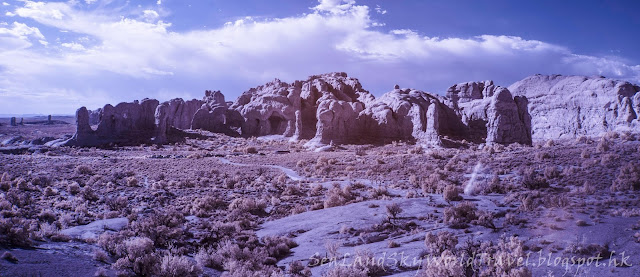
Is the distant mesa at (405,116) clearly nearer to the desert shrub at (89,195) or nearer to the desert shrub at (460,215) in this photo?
the desert shrub at (460,215)

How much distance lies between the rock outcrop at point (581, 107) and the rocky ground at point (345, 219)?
1895 centimetres

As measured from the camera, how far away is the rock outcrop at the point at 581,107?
3803 centimetres

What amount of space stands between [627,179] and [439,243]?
36.0 ft

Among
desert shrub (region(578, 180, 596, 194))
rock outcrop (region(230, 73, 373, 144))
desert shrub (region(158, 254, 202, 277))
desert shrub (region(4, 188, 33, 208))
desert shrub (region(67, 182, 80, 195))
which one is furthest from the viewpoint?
rock outcrop (region(230, 73, 373, 144))

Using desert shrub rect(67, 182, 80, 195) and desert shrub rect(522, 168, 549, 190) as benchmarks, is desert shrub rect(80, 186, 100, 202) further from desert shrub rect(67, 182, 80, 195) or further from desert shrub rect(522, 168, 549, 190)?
desert shrub rect(522, 168, 549, 190)

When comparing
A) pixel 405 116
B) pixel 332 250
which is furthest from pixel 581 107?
Result: pixel 332 250

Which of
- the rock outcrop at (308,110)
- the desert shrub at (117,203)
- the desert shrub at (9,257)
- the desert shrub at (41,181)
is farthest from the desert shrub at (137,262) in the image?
the rock outcrop at (308,110)

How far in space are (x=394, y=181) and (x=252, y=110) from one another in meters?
40.0

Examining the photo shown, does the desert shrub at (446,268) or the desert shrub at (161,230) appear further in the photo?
the desert shrub at (161,230)

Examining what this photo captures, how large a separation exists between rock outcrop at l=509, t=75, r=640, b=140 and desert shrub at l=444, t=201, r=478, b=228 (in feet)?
112

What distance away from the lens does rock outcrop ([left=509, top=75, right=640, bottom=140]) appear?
1497 inches

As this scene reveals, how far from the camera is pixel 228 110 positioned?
62469mm

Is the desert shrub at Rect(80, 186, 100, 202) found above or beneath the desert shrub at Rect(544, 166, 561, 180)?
beneath

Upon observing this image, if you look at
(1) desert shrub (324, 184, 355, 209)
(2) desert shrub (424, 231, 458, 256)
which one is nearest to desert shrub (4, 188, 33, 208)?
(1) desert shrub (324, 184, 355, 209)
